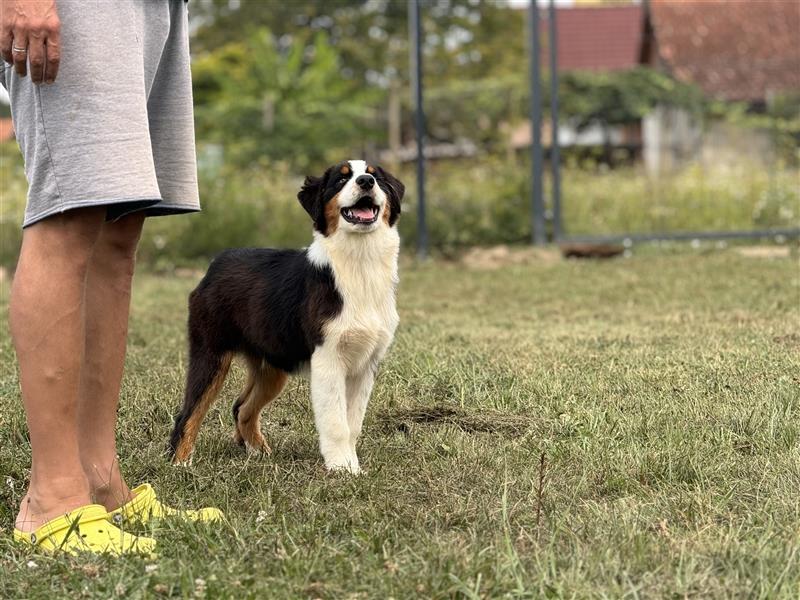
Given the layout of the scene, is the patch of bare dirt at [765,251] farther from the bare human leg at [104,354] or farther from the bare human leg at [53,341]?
the bare human leg at [53,341]

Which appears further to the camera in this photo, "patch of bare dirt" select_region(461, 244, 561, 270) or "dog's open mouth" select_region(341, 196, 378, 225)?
"patch of bare dirt" select_region(461, 244, 561, 270)

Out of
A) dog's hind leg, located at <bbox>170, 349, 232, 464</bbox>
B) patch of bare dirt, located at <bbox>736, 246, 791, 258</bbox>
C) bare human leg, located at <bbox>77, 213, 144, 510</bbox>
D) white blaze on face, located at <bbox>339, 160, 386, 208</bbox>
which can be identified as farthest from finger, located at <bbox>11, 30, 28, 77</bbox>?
patch of bare dirt, located at <bbox>736, 246, 791, 258</bbox>

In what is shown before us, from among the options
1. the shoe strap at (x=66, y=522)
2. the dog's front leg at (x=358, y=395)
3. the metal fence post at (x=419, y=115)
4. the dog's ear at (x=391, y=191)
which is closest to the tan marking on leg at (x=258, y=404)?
the dog's front leg at (x=358, y=395)

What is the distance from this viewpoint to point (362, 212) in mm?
3648

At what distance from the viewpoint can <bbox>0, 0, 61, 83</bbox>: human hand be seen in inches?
102

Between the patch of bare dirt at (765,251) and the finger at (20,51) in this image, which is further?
the patch of bare dirt at (765,251)

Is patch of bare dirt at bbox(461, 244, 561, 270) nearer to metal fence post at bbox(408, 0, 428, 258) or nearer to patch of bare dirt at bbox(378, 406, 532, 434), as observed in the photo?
metal fence post at bbox(408, 0, 428, 258)

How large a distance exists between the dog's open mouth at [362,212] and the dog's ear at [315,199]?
11 cm

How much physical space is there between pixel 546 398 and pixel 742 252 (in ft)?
23.6

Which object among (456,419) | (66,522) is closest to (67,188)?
(66,522)

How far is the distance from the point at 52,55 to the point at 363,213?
126 centimetres

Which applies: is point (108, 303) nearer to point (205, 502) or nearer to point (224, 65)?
point (205, 502)

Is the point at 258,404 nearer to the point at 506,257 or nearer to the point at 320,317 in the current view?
the point at 320,317

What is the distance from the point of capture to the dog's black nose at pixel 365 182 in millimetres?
3592
